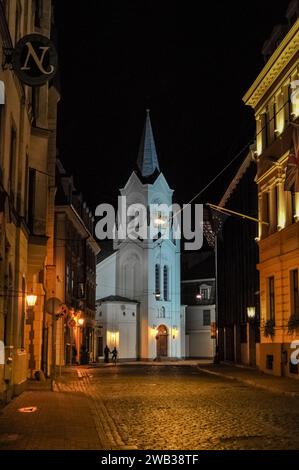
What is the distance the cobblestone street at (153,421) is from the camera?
10977mm

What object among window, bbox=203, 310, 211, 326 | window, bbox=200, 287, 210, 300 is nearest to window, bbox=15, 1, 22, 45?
window, bbox=203, 310, 211, 326

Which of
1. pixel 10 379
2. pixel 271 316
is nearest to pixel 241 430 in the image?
pixel 10 379

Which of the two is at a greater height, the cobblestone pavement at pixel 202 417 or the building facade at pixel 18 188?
the building facade at pixel 18 188

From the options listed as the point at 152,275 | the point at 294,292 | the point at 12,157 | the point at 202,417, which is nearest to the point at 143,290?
the point at 152,275

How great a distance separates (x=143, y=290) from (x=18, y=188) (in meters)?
53.0

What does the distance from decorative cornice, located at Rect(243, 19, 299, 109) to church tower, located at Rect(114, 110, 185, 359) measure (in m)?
35.8

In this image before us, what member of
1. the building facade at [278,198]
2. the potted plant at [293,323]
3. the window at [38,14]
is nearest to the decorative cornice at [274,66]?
the building facade at [278,198]

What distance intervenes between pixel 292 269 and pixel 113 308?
42.6m

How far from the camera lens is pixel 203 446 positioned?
10.7m

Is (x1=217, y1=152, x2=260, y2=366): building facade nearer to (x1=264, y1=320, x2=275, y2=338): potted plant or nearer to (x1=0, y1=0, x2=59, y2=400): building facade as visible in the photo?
(x1=264, y1=320, x2=275, y2=338): potted plant

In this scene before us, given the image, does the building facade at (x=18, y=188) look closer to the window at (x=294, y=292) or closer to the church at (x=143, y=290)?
the window at (x=294, y=292)

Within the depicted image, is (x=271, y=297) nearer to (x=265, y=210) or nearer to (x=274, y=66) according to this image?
(x=265, y=210)

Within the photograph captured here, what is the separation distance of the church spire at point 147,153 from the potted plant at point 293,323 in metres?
50.2
